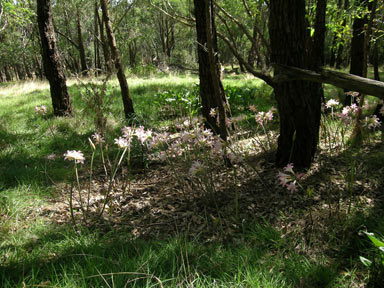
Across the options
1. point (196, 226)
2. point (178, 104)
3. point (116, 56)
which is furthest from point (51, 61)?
point (196, 226)

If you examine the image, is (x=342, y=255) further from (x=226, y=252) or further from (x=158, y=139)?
(x=158, y=139)

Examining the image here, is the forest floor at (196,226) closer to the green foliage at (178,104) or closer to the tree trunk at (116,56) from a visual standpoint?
the tree trunk at (116,56)

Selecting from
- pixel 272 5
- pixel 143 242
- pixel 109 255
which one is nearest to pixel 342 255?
pixel 143 242

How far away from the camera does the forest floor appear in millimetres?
1872

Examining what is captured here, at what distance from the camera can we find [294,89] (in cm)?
309

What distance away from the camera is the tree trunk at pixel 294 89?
2.99m

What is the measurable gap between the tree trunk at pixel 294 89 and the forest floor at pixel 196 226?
33 cm

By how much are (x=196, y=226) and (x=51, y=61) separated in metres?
5.74

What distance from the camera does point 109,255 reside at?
2.13 metres

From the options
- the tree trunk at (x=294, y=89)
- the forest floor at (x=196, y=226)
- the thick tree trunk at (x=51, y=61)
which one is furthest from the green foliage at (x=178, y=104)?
the tree trunk at (x=294, y=89)

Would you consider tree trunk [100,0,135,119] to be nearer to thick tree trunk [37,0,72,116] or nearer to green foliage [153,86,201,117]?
green foliage [153,86,201,117]

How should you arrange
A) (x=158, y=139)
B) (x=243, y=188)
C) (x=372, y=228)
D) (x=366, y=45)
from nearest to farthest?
(x=372, y=228)
(x=158, y=139)
(x=243, y=188)
(x=366, y=45)

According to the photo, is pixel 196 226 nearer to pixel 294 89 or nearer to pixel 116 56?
pixel 294 89

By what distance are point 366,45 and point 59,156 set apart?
198 inches
